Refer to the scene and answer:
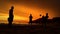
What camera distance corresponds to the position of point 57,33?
1677 cm

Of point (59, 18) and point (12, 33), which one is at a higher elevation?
point (59, 18)

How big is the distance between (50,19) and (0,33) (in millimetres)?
14666

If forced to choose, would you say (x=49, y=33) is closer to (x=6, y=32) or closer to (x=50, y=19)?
(x=6, y=32)

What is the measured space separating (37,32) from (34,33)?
41 cm

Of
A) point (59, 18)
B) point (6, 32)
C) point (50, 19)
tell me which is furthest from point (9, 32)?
point (59, 18)

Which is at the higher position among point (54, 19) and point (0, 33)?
point (54, 19)

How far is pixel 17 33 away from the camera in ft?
52.5

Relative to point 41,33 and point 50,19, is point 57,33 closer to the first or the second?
point 41,33

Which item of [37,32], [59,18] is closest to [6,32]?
[37,32]

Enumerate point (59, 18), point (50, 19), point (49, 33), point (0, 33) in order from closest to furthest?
point (0, 33), point (49, 33), point (50, 19), point (59, 18)

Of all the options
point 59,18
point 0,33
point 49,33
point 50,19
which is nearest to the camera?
point 0,33

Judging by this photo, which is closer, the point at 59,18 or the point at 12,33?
the point at 12,33

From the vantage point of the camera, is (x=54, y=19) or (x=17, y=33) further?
(x=54, y=19)

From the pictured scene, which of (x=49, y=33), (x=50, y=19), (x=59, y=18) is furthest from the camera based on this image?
(x=59, y=18)
